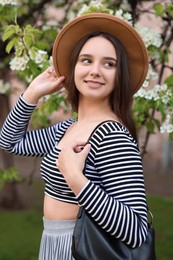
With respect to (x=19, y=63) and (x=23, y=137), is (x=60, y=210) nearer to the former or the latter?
(x=23, y=137)

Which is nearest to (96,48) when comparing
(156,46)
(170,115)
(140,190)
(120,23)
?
(120,23)

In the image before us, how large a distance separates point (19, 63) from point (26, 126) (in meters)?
0.71

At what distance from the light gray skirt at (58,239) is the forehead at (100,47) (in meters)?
0.62

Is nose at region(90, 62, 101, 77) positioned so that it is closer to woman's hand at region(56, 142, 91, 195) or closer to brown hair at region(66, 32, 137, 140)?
brown hair at region(66, 32, 137, 140)

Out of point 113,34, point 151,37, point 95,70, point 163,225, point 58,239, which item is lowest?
point 163,225

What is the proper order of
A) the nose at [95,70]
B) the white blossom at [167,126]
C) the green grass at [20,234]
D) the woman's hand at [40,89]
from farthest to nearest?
the green grass at [20,234] < the white blossom at [167,126] < the woman's hand at [40,89] < the nose at [95,70]

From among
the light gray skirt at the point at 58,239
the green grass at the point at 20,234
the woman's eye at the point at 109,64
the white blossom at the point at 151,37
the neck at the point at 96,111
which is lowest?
the green grass at the point at 20,234

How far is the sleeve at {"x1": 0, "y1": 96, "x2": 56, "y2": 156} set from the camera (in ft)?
7.57

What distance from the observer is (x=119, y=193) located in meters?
1.79

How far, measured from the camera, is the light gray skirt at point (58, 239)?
6.66ft

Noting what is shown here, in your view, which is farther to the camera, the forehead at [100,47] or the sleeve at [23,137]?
the sleeve at [23,137]

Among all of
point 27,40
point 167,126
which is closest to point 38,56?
point 27,40

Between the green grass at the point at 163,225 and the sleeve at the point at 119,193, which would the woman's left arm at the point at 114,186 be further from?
the green grass at the point at 163,225

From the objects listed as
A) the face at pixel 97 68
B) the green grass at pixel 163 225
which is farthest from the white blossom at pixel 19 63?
the green grass at pixel 163 225
